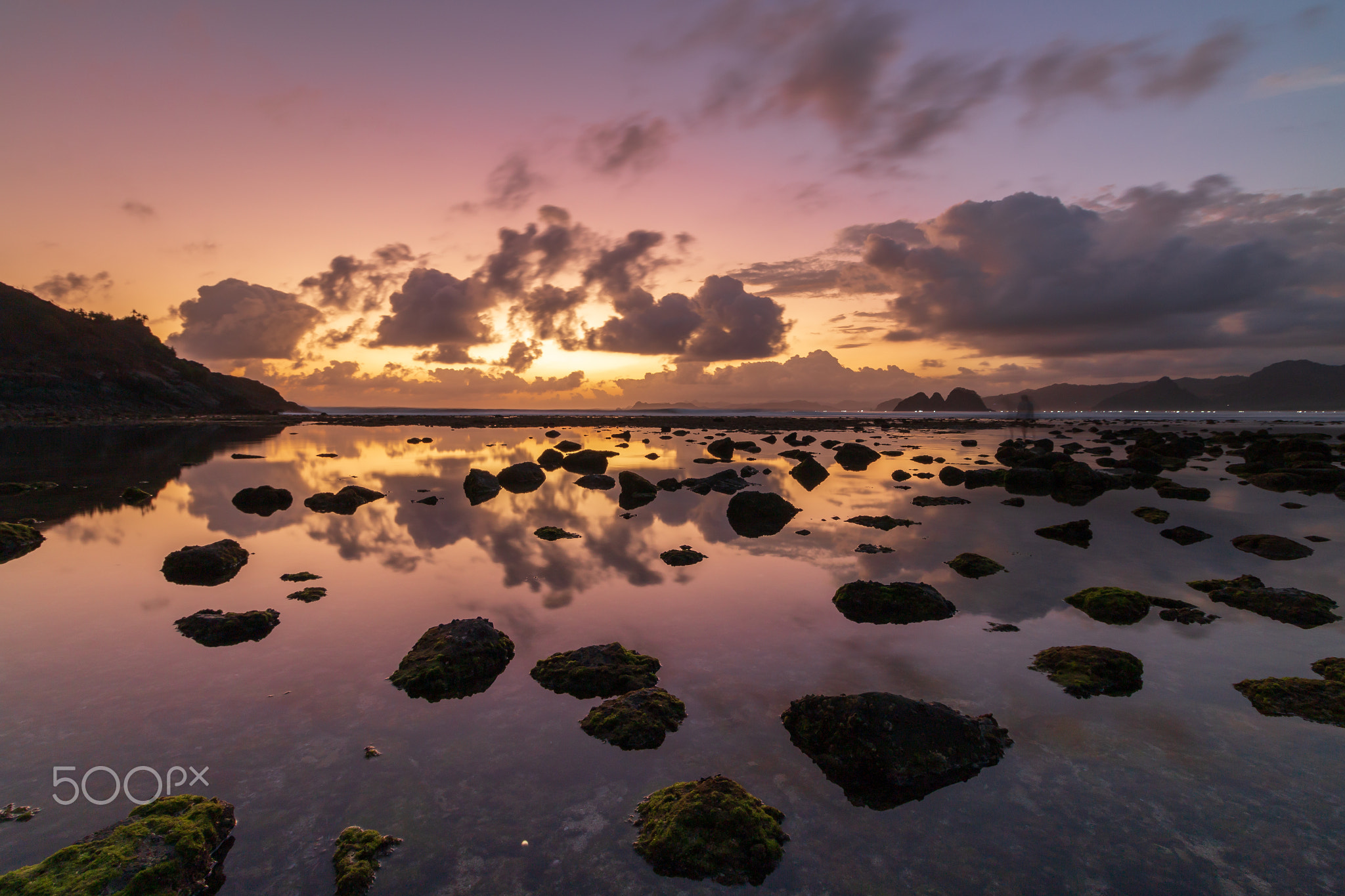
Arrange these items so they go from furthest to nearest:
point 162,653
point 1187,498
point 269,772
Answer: point 1187,498, point 162,653, point 269,772

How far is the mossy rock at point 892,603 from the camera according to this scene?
11.2 meters

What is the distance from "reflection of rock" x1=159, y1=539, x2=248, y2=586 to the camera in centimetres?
1311

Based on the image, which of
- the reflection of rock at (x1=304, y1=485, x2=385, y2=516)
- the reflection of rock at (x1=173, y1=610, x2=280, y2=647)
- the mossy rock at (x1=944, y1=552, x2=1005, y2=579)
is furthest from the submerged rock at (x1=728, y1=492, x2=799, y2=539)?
the reflection of rock at (x1=304, y1=485, x2=385, y2=516)

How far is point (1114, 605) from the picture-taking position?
11312 millimetres

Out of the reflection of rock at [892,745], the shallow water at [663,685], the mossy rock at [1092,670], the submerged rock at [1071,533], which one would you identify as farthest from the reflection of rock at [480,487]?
the submerged rock at [1071,533]

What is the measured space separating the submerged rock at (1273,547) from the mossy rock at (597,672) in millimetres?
18256

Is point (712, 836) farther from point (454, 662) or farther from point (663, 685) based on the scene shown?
point (454, 662)

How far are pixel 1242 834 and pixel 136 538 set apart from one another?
24.1 meters

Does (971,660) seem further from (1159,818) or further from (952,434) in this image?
(952,434)

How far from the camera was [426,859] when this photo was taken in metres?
5.04

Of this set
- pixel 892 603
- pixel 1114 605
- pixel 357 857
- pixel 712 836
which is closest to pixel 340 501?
pixel 357 857

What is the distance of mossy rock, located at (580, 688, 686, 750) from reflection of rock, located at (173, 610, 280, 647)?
267 inches

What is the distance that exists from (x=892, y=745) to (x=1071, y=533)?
1526 centimetres

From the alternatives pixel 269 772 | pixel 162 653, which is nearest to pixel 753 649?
pixel 269 772
